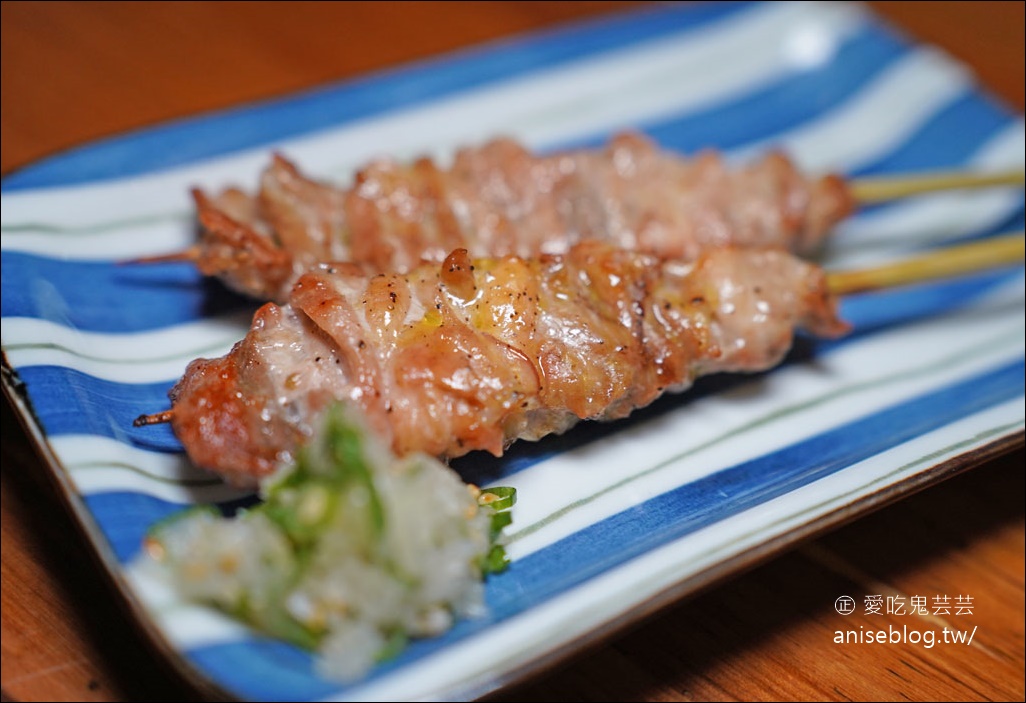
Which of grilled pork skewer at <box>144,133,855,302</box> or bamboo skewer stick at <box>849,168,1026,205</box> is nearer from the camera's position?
grilled pork skewer at <box>144,133,855,302</box>

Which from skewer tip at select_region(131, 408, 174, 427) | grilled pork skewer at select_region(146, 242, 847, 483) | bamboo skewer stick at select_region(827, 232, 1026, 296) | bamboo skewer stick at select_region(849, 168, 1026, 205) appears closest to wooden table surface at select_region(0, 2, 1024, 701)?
skewer tip at select_region(131, 408, 174, 427)

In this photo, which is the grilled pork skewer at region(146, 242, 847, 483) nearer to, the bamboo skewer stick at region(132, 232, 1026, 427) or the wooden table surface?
the bamboo skewer stick at region(132, 232, 1026, 427)

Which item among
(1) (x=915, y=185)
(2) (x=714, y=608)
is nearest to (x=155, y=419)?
(2) (x=714, y=608)

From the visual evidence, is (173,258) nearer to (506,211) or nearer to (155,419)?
(155,419)

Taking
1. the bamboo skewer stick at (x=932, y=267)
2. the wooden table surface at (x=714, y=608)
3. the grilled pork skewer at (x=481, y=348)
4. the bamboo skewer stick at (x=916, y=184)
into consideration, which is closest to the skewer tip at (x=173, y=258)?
the wooden table surface at (x=714, y=608)

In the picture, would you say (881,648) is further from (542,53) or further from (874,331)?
(542,53)
